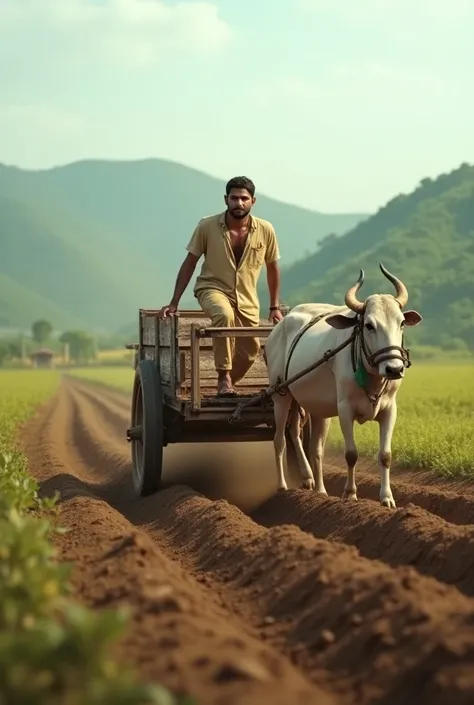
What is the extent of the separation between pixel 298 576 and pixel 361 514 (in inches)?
96.7

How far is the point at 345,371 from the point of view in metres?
9.23

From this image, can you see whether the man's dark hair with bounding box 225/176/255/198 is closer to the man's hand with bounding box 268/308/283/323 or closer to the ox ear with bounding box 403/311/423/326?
the man's hand with bounding box 268/308/283/323

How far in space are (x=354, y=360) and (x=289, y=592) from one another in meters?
3.55

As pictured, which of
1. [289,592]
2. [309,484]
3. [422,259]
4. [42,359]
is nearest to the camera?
[289,592]

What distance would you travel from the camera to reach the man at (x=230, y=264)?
33.2 ft

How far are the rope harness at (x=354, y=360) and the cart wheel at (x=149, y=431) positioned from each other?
0.80 meters

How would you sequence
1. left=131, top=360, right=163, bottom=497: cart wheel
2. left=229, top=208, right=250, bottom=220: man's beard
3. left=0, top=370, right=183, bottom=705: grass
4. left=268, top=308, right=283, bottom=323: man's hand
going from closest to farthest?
1. left=0, top=370, right=183, bottom=705: grass
2. left=229, top=208, right=250, bottom=220: man's beard
3. left=131, top=360, right=163, bottom=497: cart wheel
4. left=268, top=308, right=283, bottom=323: man's hand

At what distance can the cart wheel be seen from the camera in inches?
418

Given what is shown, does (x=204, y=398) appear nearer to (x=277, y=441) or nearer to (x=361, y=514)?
(x=277, y=441)

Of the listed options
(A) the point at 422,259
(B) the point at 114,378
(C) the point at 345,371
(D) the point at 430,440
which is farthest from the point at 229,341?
(A) the point at 422,259

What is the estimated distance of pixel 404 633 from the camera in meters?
4.47

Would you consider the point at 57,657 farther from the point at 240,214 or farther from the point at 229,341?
the point at 240,214

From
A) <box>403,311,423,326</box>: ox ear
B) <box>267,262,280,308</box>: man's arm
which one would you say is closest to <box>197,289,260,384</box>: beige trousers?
<box>267,262,280,308</box>: man's arm

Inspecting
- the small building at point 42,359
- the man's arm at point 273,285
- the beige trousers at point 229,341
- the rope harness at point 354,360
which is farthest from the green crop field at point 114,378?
the small building at point 42,359
